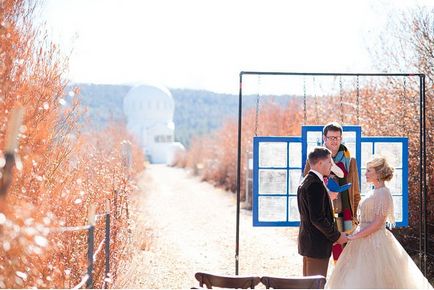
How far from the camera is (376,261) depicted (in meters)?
6.25

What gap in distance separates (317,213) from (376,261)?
879 mm

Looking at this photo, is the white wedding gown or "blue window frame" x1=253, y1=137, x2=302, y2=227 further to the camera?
"blue window frame" x1=253, y1=137, x2=302, y2=227

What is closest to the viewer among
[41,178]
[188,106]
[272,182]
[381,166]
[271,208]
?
[41,178]

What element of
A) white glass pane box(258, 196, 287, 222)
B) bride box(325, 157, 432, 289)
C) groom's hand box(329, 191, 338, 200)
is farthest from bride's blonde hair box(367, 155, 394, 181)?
white glass pane box(258, 196, 287, 222)

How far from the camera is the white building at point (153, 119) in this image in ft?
222

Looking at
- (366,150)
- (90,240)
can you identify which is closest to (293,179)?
(366,150)

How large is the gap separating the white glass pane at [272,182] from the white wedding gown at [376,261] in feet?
9.03

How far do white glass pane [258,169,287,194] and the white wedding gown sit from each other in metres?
2.75

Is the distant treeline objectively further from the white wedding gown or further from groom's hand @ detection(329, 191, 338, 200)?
the white wedding gown

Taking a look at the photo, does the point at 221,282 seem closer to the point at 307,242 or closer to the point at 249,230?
the point at 307,242

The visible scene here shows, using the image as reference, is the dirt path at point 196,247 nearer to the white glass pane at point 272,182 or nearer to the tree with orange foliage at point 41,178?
the tree with orange foliage at point 41,178

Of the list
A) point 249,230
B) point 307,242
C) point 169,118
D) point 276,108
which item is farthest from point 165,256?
point 169,118

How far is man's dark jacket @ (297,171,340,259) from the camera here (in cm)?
576

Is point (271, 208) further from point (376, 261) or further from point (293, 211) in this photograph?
point (376, 261)
